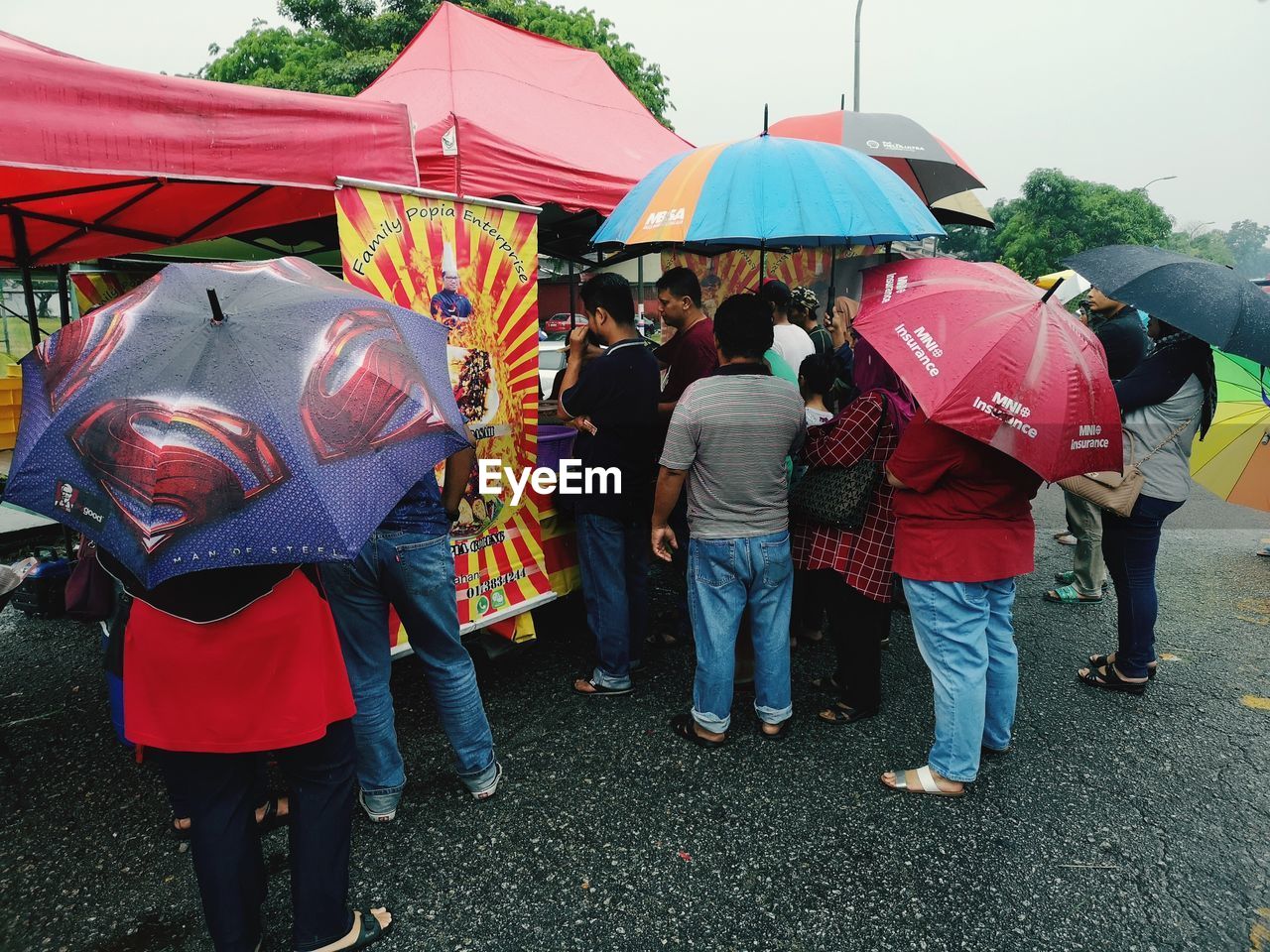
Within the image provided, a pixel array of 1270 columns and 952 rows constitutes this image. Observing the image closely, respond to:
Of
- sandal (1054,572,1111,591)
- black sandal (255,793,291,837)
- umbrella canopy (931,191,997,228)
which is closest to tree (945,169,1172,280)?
umbrella canopy (931,191,997,228)

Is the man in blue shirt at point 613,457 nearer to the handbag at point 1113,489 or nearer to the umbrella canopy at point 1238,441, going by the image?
the handbag at point 1113,489

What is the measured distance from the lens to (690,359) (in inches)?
Answer: 147

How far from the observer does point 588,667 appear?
3.89 m

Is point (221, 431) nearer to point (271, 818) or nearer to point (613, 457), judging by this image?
point (271, 818)

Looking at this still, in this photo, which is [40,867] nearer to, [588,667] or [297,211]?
[588,667]

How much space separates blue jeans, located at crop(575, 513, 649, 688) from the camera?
3.47 meters

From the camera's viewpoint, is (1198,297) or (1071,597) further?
(1071,597)

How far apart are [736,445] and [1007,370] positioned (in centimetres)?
96

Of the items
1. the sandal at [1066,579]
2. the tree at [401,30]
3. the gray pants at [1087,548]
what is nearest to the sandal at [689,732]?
the gray pants at [1087,548]

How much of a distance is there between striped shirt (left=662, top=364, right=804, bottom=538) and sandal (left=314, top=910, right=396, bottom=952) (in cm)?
168

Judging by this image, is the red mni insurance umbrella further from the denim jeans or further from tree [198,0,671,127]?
tree [198,0,671,127]

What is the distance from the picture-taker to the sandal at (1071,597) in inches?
188

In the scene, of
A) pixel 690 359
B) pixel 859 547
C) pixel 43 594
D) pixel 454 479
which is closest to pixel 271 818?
pixel 454 479

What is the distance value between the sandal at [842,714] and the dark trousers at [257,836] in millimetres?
2059
